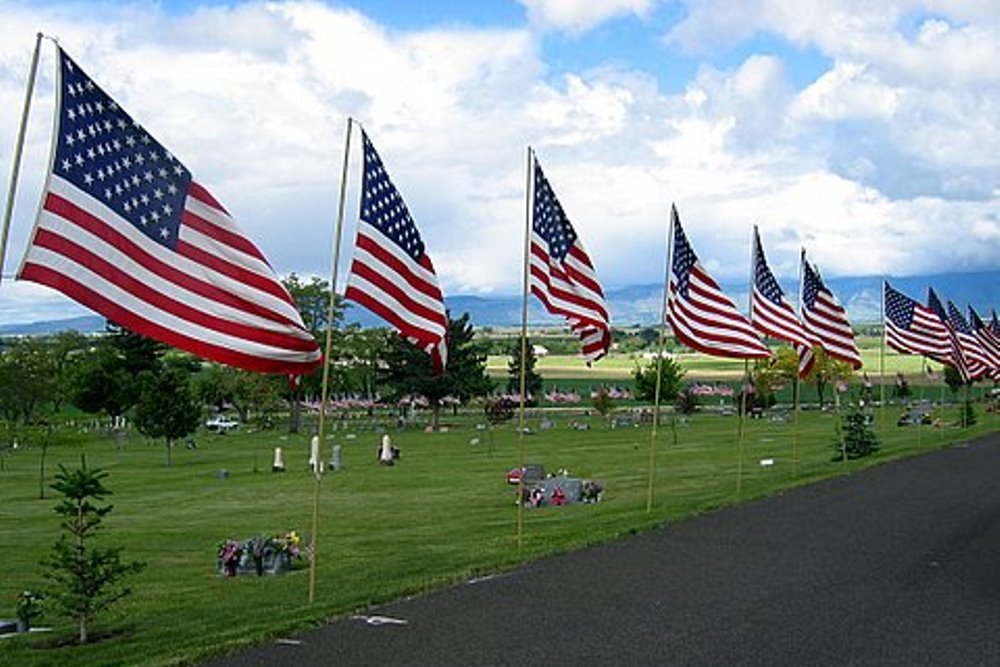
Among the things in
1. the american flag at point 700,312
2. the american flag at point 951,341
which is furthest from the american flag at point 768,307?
the american flag at point 951,341

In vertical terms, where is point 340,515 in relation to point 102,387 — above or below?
below

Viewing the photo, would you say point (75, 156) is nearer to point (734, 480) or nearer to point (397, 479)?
point (734, 480)

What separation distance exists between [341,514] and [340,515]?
25 cm

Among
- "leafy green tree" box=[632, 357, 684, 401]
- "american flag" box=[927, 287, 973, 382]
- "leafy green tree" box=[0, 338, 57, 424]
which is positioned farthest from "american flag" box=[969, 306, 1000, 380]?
"leafy green tree" box=[0, 338, 57, 424]

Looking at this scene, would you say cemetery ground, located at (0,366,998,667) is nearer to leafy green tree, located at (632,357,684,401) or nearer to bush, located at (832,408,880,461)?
bush, located at (832,408,880,461)

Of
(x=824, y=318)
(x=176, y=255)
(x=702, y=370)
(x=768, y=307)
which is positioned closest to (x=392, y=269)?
(x=176, y=255)

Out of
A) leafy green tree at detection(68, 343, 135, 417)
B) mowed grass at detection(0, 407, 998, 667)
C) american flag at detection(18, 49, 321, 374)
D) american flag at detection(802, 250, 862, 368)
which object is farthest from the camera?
leafy green tree at detection(68, 343, 135, 417)

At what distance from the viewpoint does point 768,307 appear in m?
26.2

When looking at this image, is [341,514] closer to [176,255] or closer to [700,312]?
[700,312]

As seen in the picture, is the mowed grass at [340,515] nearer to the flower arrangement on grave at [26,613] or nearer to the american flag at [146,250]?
the flower arrangement on grave at [26,613]

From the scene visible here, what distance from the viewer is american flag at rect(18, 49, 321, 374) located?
9477 mm

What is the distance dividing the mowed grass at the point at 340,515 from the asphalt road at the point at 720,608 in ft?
2.60

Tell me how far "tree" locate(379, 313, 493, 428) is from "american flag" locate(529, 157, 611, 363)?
222 ft

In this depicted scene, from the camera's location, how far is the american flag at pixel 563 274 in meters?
17.9
